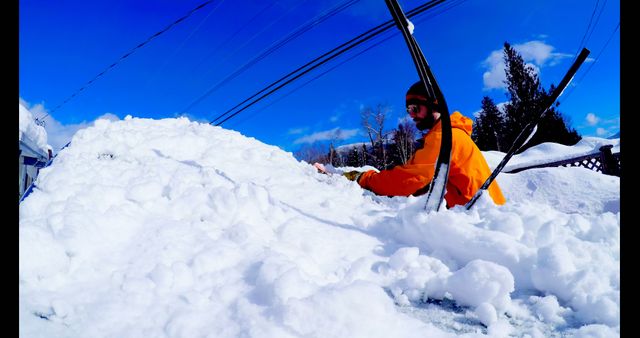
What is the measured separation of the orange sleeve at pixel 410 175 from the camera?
9.24ft

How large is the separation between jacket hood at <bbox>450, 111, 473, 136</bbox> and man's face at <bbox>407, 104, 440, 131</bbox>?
0.64ft

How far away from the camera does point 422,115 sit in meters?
3.37

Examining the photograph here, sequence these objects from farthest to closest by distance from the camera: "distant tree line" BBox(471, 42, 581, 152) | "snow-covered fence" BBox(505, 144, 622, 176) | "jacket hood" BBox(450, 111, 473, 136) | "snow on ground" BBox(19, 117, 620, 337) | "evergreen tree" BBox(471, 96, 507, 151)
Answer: "evergreen tree" BBox(471, 96, 507, 151), "distant tree line" BBox(471, 42, 581, 152), "snow-covered fence" BBox(505, 144, 622, 176), "jacket hood" BBox(450, 111, 473, 136), "snow on ground" BBox(19, 117, 620, 337)

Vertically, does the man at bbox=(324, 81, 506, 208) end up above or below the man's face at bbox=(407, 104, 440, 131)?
below

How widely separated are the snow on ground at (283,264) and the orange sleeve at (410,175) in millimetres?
443

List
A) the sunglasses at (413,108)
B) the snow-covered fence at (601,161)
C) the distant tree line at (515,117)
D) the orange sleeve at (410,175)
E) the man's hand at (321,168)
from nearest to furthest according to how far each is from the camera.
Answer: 1. the orange sleeve at (410,175)
2. the sunglasses at (413,108)
3. the man's hand at (321,168)
4. the snow-covered fence at (601,161)
5. the distant tree line at (515,117)

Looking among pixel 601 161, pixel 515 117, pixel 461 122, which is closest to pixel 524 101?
pixel 515 117

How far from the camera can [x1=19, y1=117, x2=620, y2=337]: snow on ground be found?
126 centimetres

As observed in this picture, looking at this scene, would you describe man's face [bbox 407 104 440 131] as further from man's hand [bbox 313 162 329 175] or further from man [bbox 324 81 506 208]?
man's hand [bbox 313 162 329 175]

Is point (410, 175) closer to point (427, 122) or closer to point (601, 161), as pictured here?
point (427, 122)

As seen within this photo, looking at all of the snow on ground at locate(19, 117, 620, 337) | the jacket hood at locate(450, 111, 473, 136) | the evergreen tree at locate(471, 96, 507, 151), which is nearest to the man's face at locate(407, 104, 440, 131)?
the jacket hood at locate(450, 111, 473, 136)

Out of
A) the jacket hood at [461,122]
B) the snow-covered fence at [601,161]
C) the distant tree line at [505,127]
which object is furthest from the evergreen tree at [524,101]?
the jacket hood at [461,122]

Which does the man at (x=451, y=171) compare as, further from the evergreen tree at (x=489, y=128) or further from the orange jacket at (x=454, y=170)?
the evergreen tree at (x=489, y=128)

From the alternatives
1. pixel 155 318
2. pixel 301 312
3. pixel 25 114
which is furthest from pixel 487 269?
pixel 25 114
